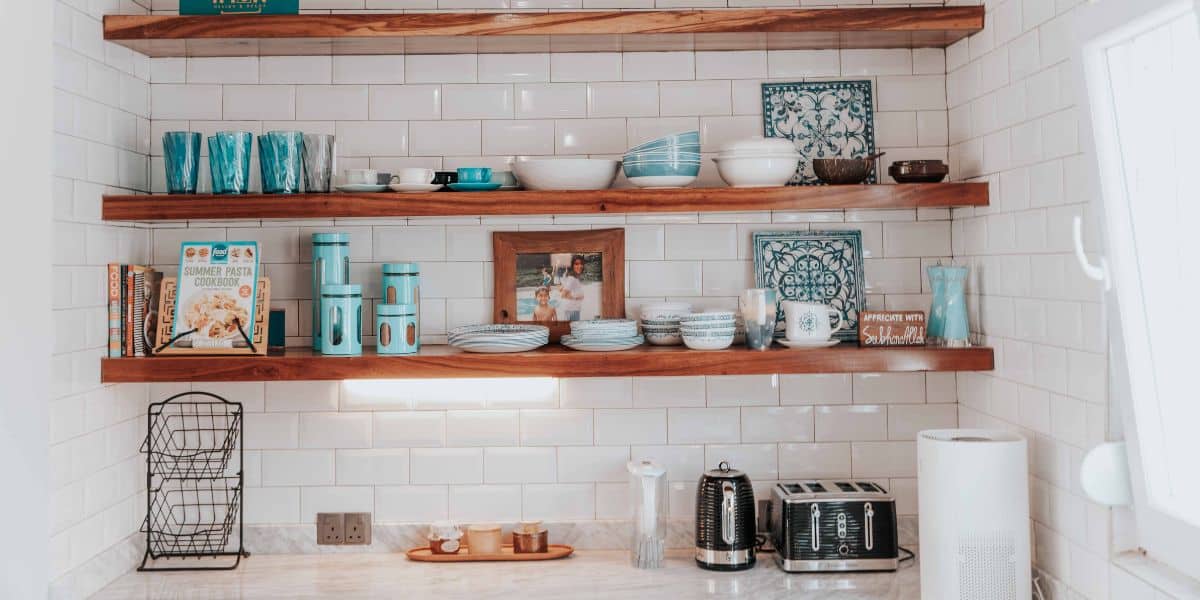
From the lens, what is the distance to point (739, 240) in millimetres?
2689

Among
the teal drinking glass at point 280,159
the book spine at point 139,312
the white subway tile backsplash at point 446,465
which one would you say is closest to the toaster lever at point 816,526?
the white subway tile backsplash at point 446,465

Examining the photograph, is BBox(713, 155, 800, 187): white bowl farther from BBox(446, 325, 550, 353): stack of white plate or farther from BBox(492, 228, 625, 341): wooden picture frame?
BBox(446, 325, 550, 353): stack of white plate

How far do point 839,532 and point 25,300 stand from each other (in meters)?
2.03

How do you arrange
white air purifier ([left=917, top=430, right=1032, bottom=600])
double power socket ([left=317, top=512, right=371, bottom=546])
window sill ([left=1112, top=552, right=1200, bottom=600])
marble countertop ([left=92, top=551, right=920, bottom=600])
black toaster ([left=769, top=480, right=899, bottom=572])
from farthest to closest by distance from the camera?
double power socket ([left=317, top=512, right=371, bottom=546]) → black toaster ([left=769, top=480, right=899, bottom=572]) → marble countertop ([left=92, top=551, right=920, bottom=600]) → white air purifier ([left=917, top=430, right=1032, bottom=600]) → window sill ([left=1112, top=552, right=1200, bottom=600])

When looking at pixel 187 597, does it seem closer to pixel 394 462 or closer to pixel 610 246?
pixel 394 462

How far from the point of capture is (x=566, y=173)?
2.41 meters

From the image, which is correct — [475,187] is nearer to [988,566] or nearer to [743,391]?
[743,391]

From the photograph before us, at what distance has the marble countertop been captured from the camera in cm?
229

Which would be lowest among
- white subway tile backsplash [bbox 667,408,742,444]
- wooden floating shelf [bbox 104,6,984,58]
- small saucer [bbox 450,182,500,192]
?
white subway tile backsplash [bbox 667,408,742,444]

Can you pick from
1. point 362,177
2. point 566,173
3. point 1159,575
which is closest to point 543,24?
point 566,173

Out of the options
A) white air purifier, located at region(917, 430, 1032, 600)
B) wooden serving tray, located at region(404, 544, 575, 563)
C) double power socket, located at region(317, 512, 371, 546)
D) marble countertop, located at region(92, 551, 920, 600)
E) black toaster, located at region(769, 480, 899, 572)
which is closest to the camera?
white air purifier, located at region(917, 430, 1032, 600)

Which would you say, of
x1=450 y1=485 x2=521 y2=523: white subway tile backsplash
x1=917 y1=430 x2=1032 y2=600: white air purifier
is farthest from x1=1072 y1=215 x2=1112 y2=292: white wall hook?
x1=450 y1=485 x2=521 y2=523: white subway tile backsplash

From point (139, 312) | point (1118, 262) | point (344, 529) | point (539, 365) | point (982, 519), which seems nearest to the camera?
point (1118, 262)

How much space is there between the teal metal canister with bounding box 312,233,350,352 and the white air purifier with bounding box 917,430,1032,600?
1.59 meters
